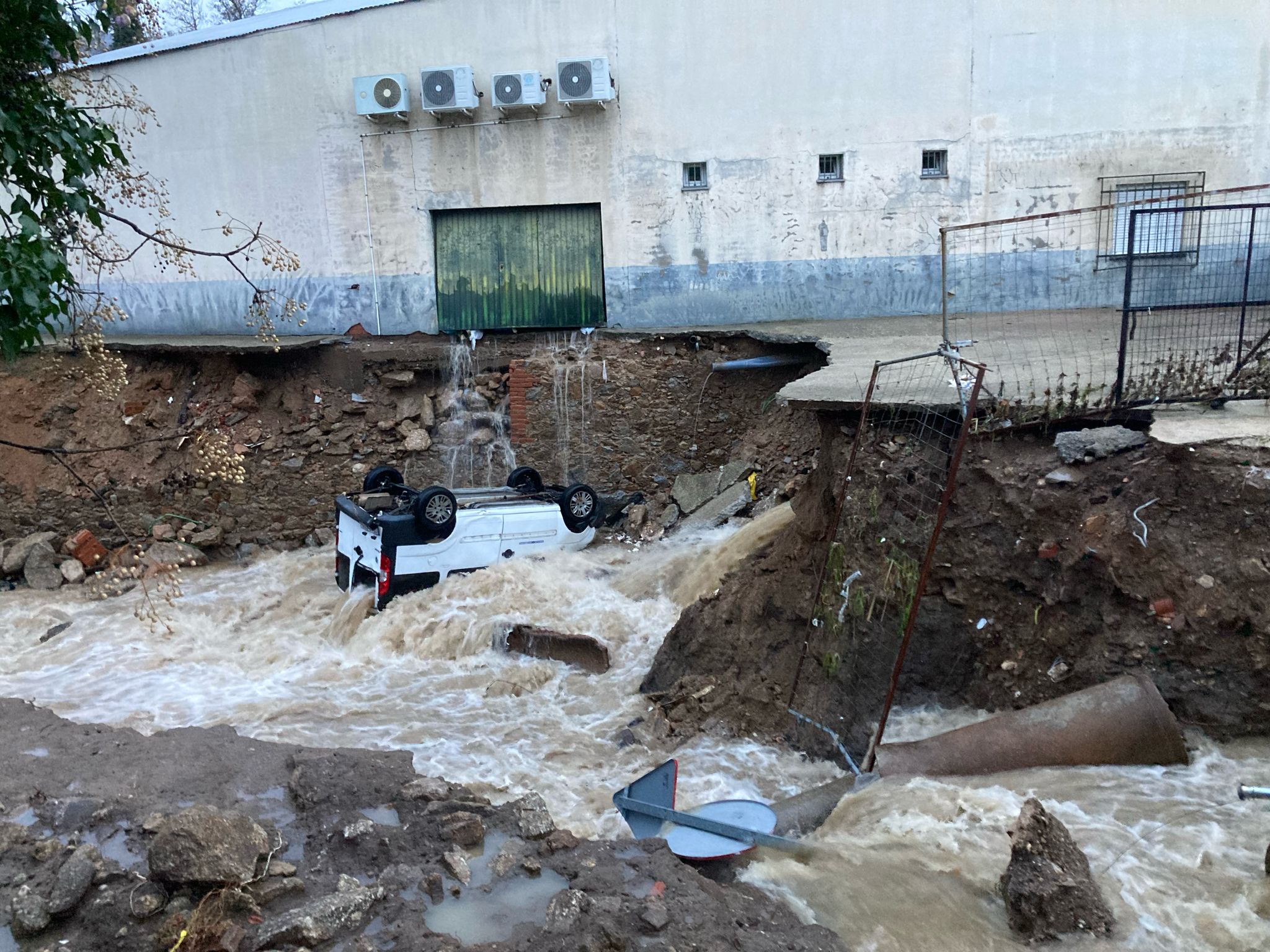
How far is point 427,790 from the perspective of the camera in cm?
455

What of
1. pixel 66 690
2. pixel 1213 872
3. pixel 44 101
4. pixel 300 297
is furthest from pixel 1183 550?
pixel 300 297

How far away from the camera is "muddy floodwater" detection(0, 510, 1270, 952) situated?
4043mm

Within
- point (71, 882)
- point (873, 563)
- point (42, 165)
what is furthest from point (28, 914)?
point (873, 563)

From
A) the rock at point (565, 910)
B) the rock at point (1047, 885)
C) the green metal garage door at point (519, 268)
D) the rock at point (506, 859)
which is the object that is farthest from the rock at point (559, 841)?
the green metal garage door at point (519, 268)

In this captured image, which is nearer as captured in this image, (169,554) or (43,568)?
(43,568)

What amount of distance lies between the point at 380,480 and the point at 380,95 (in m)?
5.97

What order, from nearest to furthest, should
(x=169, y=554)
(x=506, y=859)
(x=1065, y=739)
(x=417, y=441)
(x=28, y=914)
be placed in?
1. (x=28, y=914)
2. (x=506, y=859)
3. (x=1065, y=739)
4. (x=169, y=554)
5. (x=417, y=441)

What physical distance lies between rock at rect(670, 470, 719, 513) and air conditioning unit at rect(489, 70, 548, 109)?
5674 millimetres

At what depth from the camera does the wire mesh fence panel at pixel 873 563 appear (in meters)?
6.11

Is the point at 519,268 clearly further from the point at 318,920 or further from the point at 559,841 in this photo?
the point at 318,920

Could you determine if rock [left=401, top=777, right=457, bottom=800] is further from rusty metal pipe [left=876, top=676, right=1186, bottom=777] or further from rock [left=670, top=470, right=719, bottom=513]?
rock [left=670, top=470, right=719, bottom=513]

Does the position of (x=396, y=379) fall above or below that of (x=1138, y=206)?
below

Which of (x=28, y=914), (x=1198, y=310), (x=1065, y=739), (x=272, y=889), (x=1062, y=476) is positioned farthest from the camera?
(x=1198, y=310)

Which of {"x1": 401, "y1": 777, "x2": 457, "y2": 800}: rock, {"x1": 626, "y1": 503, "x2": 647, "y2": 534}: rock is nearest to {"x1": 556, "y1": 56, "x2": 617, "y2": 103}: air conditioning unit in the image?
{"x1": 626, "y1": 503, "x2": 647, "y2": 534}: rock
